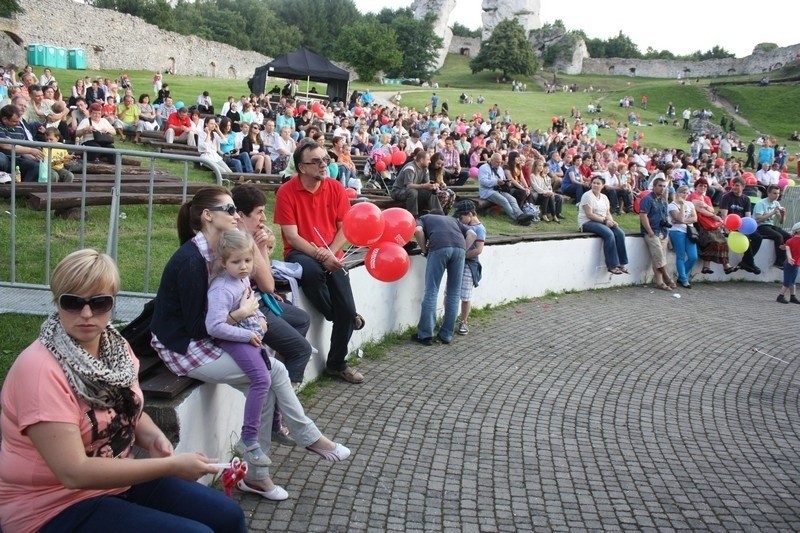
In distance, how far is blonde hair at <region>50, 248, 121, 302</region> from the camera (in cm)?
291

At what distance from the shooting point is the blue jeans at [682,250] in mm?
15141

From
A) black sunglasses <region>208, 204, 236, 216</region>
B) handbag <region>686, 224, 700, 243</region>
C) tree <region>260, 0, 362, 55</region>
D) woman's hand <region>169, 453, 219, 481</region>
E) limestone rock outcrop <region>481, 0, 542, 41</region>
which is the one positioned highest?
limestone rock outcrop <region>481, 0, 542, 41</region>

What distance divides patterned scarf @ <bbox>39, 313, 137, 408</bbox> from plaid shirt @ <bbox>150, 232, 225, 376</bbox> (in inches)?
51.7

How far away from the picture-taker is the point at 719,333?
11070 mm

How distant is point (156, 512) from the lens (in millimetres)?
2938

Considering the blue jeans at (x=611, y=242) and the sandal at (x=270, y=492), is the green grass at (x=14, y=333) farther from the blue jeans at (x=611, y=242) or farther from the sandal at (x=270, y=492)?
the blue jeans at (x=611, y=242)

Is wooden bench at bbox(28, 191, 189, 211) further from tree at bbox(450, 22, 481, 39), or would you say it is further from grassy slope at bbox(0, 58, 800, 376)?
tree at bbox(450, 22, 481, 39)

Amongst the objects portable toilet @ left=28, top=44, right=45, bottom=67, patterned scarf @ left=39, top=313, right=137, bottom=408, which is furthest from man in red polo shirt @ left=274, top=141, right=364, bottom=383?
portable toilet @ left=28, top=44, right=45, bottom=67

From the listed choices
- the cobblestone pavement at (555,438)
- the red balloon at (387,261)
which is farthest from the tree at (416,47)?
the red balloon at (387,261)

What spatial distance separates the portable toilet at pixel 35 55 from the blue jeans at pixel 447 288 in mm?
42822

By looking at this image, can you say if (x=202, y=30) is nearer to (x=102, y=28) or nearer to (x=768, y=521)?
(x=102, y=28)

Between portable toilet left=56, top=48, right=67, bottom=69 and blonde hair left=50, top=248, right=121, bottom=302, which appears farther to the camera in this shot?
portable toilet left=56, top=48, right=67, bottom=69

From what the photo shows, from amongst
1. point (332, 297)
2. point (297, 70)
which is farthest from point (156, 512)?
point (297, 70)

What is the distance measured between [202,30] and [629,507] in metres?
94.3
